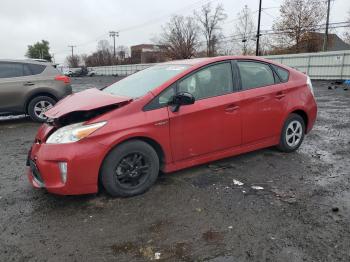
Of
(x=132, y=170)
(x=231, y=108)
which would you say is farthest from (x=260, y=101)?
(x=132, y=170)

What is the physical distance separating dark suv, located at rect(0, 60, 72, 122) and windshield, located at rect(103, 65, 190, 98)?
4363 mm

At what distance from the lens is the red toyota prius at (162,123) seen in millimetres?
3658

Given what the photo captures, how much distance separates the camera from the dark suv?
8625mm

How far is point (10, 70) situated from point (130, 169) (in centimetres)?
641

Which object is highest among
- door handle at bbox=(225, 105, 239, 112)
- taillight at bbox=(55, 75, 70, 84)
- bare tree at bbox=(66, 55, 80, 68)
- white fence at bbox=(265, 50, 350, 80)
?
bare tree at bbox=(66, 55, 80, 68)

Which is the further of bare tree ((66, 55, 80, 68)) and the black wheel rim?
bare tree ((66, 55, 80, 68))

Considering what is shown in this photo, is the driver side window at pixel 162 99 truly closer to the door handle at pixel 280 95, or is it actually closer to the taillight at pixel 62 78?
the door handle at pixel 280 95

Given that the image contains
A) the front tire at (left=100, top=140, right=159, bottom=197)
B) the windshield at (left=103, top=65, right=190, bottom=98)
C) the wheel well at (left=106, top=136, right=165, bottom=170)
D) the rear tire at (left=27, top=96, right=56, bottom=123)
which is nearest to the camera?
the front tire at (left=100, top=140, right=159, bottom=197)

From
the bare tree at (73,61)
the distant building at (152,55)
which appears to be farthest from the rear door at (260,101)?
the bare tree at (73,61)

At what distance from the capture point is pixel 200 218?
136 inches

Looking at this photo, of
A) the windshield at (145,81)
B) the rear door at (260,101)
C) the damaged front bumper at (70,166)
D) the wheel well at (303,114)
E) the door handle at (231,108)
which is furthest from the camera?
the wheel well at (303,114)

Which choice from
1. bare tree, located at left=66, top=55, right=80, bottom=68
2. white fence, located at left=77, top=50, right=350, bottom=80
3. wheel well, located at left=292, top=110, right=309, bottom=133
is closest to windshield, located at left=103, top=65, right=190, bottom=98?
wheel well, located at left=292, top=110, right=309, bottom=133

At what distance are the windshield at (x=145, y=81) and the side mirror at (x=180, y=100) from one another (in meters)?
0.34

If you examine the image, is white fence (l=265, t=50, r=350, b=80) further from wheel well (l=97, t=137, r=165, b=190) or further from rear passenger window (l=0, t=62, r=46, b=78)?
wheel well (l=97, t=137, r=165, b=190)
